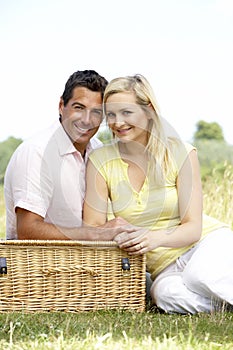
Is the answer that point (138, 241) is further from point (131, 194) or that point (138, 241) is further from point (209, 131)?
point (209, 131)

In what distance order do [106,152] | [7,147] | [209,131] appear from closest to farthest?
[106,152], [7,147], [209,131]

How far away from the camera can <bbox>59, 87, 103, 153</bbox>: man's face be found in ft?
12.8

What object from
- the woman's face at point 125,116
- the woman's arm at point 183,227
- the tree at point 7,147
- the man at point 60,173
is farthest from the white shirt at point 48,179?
the tree at point 7,147

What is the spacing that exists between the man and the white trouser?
0.42 metres

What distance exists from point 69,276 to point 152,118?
976 mm

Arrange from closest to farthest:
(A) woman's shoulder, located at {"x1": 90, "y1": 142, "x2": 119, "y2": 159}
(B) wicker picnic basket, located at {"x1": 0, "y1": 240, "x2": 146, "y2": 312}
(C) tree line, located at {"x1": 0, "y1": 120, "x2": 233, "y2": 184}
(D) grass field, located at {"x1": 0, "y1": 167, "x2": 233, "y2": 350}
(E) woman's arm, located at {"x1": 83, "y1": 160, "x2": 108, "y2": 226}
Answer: (D) grass field, located at {"x1": 0, "y1": 167, "x2": 233, "y2": 350}
(B) wicker picnic basket, located at {"x1": 0, "y1": 240, "x2": 146, "y2": 312}
(E) woman's arm, located at {"x1": 83, "y1": 160, "x2": 108, "y2": 226}
(A) woman's shoulder, located at {"x1": 90, "y1": 142, "x2": 119, "y2": 159}
(C) tree line, located at {"x1": 0, "y1": 120, "x2": 233, "y2": 184}

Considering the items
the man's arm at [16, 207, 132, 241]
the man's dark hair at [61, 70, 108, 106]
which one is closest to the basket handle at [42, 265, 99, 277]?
the man's arm at [16, 207, 132, 241]

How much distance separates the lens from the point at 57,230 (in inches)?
145

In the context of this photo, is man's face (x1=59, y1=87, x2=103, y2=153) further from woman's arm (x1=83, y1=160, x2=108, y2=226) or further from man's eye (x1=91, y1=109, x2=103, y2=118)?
woman's arm (x1=83, y1=160, x2=108, y2=226)

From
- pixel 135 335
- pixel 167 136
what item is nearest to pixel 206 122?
pixel 167 136

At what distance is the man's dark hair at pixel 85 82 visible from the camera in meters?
3.91

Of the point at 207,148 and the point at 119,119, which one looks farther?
the point at 207,148

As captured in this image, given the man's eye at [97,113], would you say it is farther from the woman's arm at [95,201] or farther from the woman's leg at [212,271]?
the woman's leg at [212,271]

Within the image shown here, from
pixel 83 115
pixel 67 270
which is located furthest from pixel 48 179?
pixel 67 270
